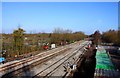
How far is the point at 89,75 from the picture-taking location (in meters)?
16.3

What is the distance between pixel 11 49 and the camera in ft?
85.9

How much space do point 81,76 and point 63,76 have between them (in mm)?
1744

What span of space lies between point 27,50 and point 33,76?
684 inches

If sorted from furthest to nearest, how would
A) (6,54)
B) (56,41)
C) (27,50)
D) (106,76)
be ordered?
(56,41)
(27,50)
(6,54)
(106,76)

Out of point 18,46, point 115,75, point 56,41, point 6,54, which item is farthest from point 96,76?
point 56,41

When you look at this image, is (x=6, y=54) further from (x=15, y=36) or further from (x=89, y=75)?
(x=89, y=75)

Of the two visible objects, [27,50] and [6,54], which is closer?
[6,54]

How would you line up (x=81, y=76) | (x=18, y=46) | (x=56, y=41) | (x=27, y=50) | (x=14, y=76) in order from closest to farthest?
(x=14, y=76)
(x=81, y=76)
(x=18, y=46)
(x=27, y=50)
(x=56, y=41)

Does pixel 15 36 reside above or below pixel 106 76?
above

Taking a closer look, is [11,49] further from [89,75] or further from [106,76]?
[106,76]

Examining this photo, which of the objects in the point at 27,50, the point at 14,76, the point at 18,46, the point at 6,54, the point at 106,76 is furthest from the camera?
the point at 27,50

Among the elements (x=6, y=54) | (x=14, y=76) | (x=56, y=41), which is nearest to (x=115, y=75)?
(x=14, y=76)

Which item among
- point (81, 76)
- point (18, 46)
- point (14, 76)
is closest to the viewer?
point (14, 76)

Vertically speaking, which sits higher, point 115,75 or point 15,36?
point 15,36
